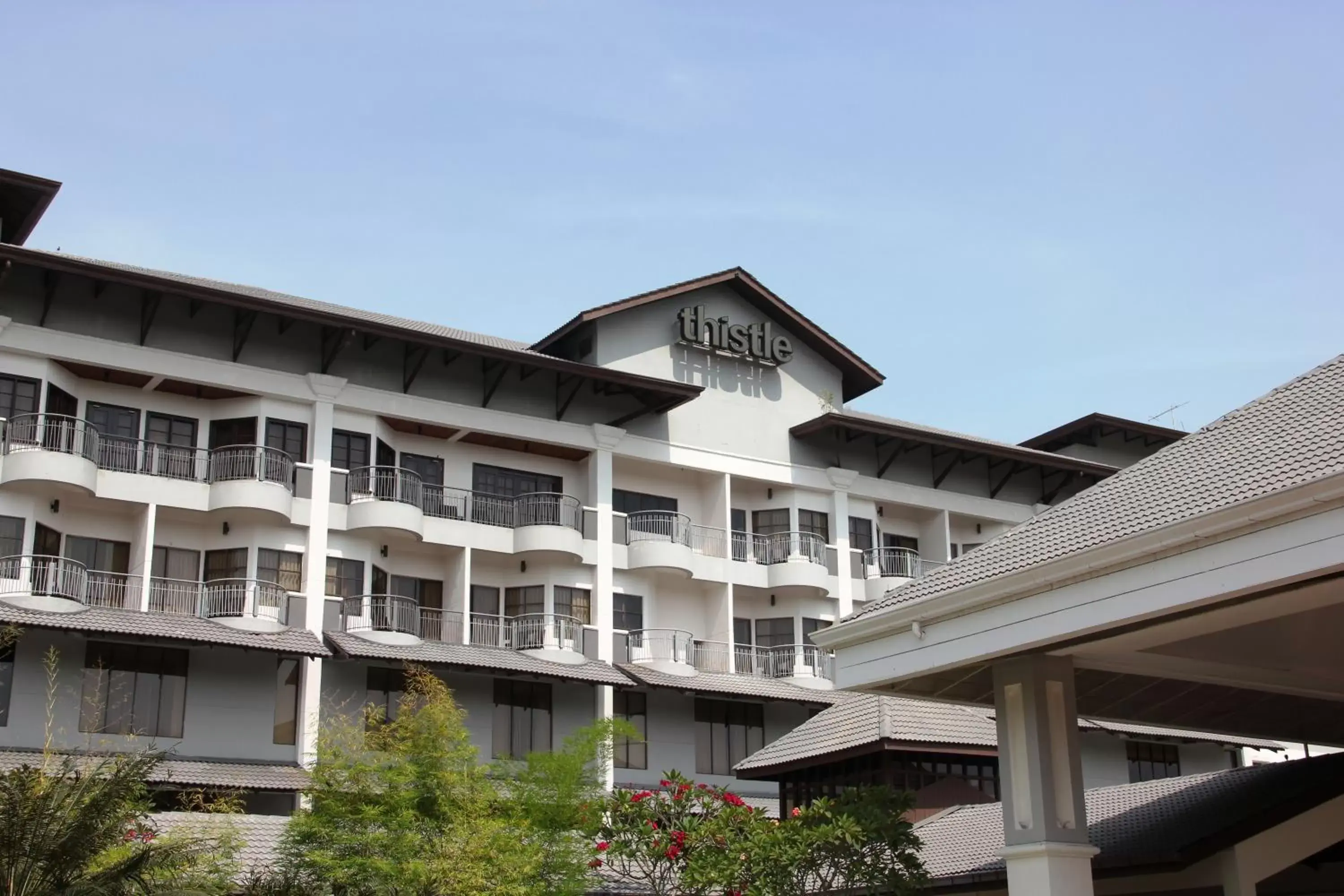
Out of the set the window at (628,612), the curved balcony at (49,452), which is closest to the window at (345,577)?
the curved balcony at (49,452)

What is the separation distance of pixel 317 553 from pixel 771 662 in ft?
44.8

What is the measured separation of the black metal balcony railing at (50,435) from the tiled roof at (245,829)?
355 inches

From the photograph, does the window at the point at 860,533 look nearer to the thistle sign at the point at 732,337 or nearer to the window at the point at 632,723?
the thistle sign at the point at 732,337

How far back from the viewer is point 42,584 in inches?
1339

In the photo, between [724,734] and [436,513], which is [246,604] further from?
[724,734]

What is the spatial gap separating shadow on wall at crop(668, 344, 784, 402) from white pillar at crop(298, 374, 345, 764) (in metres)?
10.3

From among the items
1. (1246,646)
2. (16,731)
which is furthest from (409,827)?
(16,731)

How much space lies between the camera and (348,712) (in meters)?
37.2

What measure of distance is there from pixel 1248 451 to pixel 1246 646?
2693mm

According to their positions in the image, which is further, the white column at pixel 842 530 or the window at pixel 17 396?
the white column at pixel 842 530

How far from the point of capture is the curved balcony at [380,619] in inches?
1475

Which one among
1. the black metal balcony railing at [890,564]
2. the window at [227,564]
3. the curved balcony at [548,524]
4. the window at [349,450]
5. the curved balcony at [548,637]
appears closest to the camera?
the window at [227,564]

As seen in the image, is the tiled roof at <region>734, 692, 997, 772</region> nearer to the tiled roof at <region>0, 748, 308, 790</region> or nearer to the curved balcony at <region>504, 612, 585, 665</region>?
the tiled roof at <region>0, 748, 308, 790</region>

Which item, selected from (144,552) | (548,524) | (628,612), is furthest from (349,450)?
(628,612)
